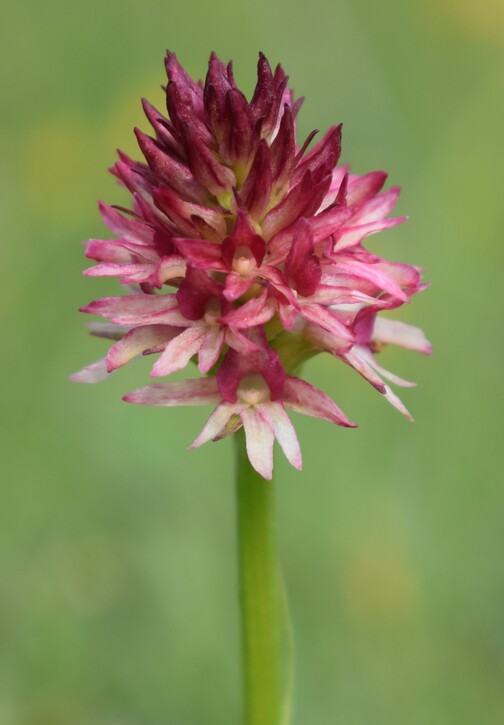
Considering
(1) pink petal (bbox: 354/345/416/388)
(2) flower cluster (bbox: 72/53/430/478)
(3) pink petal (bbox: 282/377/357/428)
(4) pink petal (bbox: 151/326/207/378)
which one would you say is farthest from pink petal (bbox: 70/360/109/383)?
(1) pink petal (bbox: 354/345/416/388)

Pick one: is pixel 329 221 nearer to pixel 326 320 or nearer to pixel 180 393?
pixel 326 320

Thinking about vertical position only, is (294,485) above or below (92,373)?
below

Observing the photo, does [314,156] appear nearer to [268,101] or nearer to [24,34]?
[268,101]

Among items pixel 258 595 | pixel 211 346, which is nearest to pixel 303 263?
pixel 211 346

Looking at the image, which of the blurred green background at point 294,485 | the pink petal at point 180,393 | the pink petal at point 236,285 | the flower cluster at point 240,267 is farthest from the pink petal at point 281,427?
the blurred green background at point 294,485

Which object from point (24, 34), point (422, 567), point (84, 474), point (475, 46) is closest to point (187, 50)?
point (24, 34)

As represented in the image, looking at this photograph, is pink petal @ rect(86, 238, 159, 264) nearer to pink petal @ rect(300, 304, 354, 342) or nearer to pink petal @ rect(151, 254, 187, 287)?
pink petal @ rect(151, 254, 187, 287)
